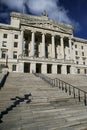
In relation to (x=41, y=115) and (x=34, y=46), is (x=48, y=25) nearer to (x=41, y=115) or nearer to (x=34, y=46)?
(x=34, y=46)

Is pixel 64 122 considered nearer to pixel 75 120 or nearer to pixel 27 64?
pixel 75 120

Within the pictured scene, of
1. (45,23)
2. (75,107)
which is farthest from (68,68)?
(75,107)

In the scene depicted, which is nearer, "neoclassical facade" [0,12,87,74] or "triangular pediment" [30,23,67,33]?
"neoclassical facade" [0,12,87,74]

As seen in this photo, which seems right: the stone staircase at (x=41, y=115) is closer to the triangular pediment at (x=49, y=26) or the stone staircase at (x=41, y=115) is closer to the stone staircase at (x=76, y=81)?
the stone staircase at (x=76, y=81)

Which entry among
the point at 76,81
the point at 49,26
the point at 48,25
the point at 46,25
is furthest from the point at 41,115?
the point at 48,25

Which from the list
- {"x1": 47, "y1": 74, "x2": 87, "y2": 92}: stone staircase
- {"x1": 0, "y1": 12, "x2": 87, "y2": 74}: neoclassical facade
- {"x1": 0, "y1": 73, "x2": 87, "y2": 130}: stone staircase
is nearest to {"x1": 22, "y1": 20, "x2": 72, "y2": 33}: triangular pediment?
{"x1": 0, "y1": 12, "x2": 87, "y2": 74}: neoclassical facade

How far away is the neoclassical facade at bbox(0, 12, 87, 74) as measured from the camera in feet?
134

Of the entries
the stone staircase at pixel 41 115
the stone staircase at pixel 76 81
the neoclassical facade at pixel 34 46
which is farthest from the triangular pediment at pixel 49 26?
the stone staircase at pixel 41 115

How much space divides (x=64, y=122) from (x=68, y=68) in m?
38.8

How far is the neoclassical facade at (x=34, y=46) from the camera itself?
134ft

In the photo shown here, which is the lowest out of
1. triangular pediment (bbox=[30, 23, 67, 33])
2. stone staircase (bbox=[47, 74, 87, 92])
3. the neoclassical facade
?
stone staircase (bbox=[47, 74, 87, 92])

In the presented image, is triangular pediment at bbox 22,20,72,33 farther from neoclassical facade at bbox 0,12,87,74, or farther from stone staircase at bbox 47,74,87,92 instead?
stone staircase at bbox 47,74,87,92

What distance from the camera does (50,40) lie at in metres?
49.9

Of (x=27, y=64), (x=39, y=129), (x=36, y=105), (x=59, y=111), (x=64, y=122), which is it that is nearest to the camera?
(x=39, y=129)
